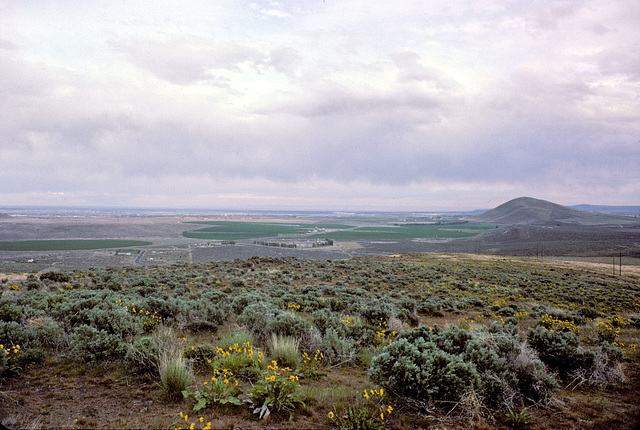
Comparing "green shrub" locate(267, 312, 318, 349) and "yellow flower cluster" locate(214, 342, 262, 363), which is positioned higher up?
"yellow flower cluster" locate(214, 342, 262, 363)

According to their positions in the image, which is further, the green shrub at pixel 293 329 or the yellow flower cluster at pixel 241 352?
the green shrub at pixel 293 329

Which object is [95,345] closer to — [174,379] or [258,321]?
[174,379]

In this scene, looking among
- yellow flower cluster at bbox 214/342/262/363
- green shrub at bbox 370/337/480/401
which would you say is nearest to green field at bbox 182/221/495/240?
yellow flower cluster at bbox 214/342/262/363

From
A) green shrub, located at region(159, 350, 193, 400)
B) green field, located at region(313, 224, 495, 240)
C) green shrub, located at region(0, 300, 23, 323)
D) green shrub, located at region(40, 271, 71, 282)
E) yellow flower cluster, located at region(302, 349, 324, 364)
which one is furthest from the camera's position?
green field, located at region(313, 224, 495, 240)

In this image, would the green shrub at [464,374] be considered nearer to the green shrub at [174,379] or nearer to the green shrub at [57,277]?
the green shrub at [174,379]

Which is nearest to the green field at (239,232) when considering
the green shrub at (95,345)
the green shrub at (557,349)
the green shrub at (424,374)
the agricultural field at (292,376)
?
the agricultural field at (292,376)

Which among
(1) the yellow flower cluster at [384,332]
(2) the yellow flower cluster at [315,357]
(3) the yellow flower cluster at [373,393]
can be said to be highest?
(3) the yellow flower cluster at [373,393]

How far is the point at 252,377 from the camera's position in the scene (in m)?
5.41

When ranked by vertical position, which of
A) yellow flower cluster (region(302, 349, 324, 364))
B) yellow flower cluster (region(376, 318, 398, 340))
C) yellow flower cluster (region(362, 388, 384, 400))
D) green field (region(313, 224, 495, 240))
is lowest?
green field (region(313, 224, 495, 240))

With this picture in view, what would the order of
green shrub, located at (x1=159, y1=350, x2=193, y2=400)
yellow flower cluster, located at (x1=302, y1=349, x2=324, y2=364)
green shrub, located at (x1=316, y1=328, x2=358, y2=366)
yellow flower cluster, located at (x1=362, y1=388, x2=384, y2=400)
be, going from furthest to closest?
1. green shrub, located at (x1=316, y1=328, x2=358, y2=366)
2. yellow flower cluster, located at (x1=302, y1=349, x2=324, y2=364)
3. green shrub, located at (x1=159, y1=350, x2=193, y2=400)
4. yellow flower cluster, located at (x1=362, y1=388, x2=384, y2=400)

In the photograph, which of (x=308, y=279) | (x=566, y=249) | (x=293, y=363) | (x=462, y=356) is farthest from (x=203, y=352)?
(x=566, y=249)

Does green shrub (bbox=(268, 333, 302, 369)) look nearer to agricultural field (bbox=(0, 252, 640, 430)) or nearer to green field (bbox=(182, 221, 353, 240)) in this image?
agricultural field (bbox=(0, 252, 640, 430))

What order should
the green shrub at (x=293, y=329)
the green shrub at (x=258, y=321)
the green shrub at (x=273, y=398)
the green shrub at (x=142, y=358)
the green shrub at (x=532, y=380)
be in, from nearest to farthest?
1. the green shrub at (x=273, y=398)
2. the green shrub at (x=532, y=380)
3. the green shrub at (x=142, y=358)
4. the green shrub at (x=293, y=329)
5. the green shrub at (x=258, y=321)

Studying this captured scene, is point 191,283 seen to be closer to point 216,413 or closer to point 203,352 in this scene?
point 203,352
